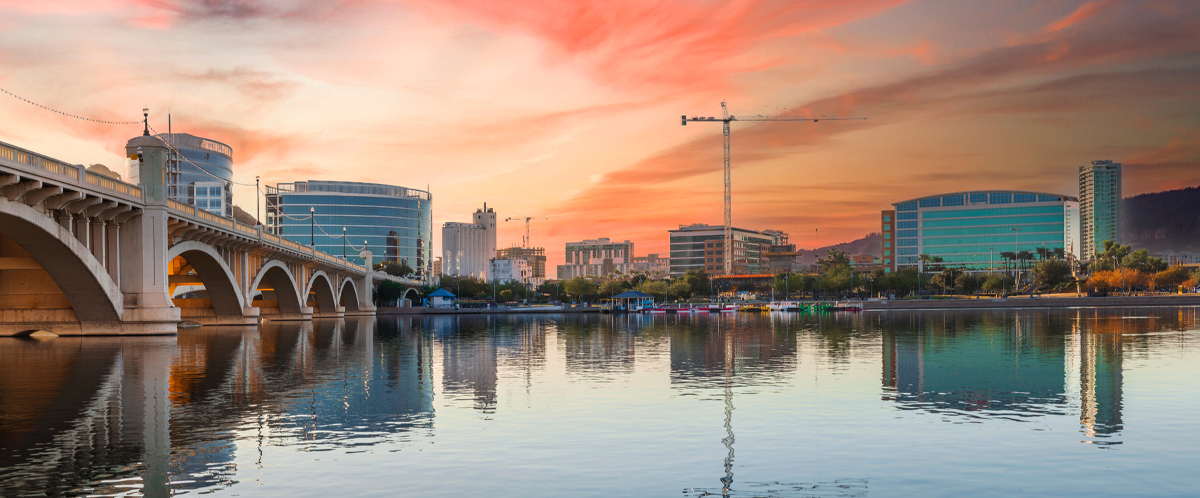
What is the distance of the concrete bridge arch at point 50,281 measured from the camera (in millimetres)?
45469

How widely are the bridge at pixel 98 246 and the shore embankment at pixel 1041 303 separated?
13202 centimetres

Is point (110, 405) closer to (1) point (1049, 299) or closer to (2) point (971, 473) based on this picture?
(2) point (971, 473)

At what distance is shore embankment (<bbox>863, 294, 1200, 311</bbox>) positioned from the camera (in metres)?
162

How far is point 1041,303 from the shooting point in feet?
549

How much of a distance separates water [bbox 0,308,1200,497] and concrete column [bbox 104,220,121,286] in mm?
14890

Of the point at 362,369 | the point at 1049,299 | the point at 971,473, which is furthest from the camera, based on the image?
the point at 1049,299

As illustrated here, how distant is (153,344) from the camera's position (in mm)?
51812

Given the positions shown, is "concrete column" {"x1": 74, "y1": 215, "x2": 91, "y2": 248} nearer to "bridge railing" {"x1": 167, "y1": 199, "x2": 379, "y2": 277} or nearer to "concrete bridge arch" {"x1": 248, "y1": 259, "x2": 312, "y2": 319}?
"bridge railing" {"x1": 167, "y1": 199, "x2": 379, "y2": 277}

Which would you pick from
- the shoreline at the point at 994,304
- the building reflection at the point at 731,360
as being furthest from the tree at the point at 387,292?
the building reflection at the point at 731,360

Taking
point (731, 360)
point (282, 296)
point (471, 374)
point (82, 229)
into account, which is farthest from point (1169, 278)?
point (82, 229)

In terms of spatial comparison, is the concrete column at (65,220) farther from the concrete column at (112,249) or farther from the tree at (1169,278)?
the tree at (1169,278)

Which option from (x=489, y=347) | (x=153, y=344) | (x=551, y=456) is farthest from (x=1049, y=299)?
(x=551, y=456)

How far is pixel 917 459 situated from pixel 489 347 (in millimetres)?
41450

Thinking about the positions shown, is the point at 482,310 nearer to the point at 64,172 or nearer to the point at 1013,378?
the point at 64,172
